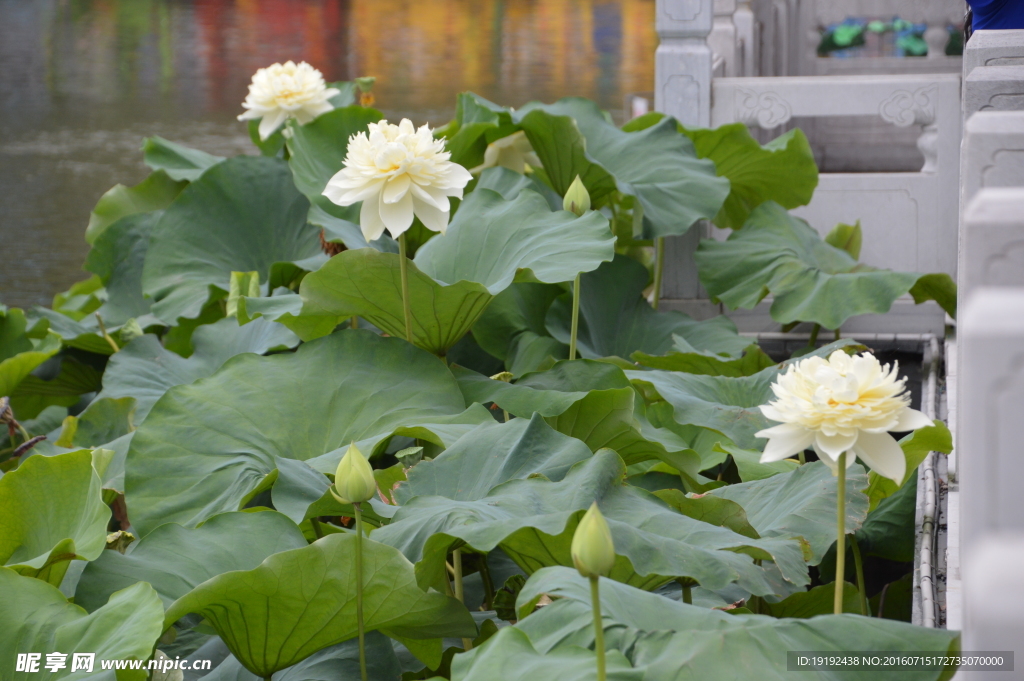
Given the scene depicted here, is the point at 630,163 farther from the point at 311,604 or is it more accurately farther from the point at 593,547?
the point at 593,547

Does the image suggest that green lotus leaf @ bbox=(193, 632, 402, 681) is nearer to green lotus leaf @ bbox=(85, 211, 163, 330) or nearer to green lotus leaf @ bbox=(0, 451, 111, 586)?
green lotus leaf @ bbox=(0, 451, 111, 586)

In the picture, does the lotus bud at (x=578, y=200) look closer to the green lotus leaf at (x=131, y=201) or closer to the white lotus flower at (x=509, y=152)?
the white lotus flower at (x=509, y=152)

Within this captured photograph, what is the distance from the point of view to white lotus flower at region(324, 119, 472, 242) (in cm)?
105

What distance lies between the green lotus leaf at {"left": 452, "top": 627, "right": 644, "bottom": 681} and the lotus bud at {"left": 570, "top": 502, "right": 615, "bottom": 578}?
0.37ft

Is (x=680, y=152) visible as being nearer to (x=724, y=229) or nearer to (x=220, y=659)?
(x=724, y=229)

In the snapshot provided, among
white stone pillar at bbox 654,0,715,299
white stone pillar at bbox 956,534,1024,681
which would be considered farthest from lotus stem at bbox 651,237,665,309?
white stone pillar at bbox 956,534,1024,681

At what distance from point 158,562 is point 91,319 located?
134 cm

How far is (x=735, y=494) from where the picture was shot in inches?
43.1

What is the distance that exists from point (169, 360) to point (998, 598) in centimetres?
140

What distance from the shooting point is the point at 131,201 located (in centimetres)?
210

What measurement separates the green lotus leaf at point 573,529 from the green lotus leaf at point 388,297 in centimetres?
34

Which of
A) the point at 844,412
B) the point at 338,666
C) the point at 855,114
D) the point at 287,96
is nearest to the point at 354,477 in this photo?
the point at 338,666

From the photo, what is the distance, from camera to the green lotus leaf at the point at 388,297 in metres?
1.18

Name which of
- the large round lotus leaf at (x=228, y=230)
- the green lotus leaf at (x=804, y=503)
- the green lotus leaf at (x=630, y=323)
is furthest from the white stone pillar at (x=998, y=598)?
the large round lotus leaf at (x=228, y=230)
